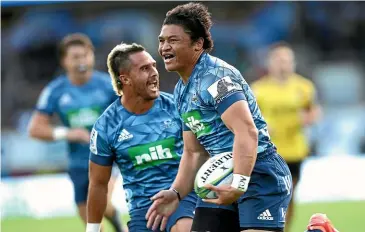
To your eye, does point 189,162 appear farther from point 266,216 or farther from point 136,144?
point 266,216

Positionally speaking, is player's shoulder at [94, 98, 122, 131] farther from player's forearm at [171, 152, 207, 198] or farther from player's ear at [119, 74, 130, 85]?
player's forearm at [171, 152, 207, 198]

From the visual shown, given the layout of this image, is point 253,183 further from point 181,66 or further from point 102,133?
point 102,133

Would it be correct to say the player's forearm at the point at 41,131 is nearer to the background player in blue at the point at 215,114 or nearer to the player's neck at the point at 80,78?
the player's neck at the point at 80,78

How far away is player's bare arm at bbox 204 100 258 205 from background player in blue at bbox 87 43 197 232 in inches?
50.9

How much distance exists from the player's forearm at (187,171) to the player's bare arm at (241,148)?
84 centimetres

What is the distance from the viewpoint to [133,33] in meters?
19.8

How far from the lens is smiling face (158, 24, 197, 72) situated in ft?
19.4

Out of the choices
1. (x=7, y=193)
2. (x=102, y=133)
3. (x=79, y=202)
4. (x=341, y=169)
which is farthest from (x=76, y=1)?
(x=102, y=133)

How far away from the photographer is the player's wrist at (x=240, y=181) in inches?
218

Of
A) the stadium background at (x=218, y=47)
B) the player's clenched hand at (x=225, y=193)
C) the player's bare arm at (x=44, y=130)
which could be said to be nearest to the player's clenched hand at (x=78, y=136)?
the player's bare arm at (x=44, y=130)

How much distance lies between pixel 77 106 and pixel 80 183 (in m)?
0.88

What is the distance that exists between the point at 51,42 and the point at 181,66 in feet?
47.0

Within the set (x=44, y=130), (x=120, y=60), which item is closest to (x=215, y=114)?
(x=120, y=60)

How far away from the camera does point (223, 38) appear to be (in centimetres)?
1948
